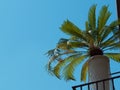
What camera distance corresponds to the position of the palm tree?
20.8 metres

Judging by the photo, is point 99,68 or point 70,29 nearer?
point 99,68

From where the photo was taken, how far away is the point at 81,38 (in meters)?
21.1

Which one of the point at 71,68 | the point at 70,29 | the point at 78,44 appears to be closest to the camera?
the point at 78,44

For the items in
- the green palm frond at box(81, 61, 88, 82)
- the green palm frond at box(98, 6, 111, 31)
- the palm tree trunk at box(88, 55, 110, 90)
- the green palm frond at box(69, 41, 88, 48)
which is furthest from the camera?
the green palm frond at box(98, 6, 111, 31)

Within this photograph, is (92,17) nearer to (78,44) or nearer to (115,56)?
(78,44)

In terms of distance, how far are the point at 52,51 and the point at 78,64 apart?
4.99 ft

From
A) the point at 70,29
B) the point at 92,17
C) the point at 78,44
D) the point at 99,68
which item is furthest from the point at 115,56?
the point at 99,68

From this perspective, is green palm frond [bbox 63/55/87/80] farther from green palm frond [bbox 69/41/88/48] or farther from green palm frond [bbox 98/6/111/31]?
green palm frond [bbox 98/6/111/31]

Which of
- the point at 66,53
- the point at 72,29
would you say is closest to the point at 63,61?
the point at 66,53

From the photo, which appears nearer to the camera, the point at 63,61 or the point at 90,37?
the point at 90,37

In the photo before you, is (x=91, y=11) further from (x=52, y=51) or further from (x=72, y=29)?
(x=52, y=51)

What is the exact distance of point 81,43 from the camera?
20891 millimetres

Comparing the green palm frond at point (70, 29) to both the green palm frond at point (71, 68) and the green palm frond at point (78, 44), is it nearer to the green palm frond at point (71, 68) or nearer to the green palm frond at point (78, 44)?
the green palm frond at point (78, 44)

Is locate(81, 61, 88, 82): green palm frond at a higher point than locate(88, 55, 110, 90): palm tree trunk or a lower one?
higher
